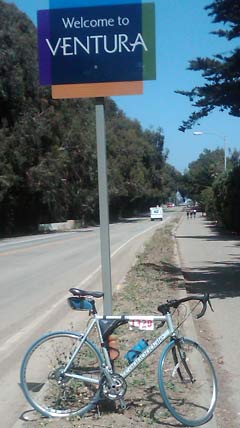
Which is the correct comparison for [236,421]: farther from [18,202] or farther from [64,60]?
[18,202]

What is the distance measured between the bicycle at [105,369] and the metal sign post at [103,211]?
56 cm

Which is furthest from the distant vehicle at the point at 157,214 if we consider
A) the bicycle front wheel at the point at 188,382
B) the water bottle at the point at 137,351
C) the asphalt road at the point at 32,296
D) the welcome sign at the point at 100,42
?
the water bottle at the point at 137,351

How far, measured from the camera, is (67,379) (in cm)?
481

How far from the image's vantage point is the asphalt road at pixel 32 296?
256 inches

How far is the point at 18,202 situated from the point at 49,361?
4637 centimetres

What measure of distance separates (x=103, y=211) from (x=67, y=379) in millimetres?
1510

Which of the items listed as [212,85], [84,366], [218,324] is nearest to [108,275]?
[84,366]

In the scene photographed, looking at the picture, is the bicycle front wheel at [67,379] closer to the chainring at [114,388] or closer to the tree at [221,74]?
the chainring at [114,388]

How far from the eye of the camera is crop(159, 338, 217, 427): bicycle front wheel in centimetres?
474

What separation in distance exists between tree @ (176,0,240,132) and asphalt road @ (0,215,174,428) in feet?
17.6

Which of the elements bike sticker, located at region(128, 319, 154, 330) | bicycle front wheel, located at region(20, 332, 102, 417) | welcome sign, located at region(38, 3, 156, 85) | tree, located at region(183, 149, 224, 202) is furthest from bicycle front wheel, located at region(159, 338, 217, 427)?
tree, located at region(183, 149, 224, 202)

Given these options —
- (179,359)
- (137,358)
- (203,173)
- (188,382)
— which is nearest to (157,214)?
(203,173)

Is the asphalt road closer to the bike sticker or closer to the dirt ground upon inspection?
the dirt ground

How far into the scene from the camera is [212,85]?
1623cm
